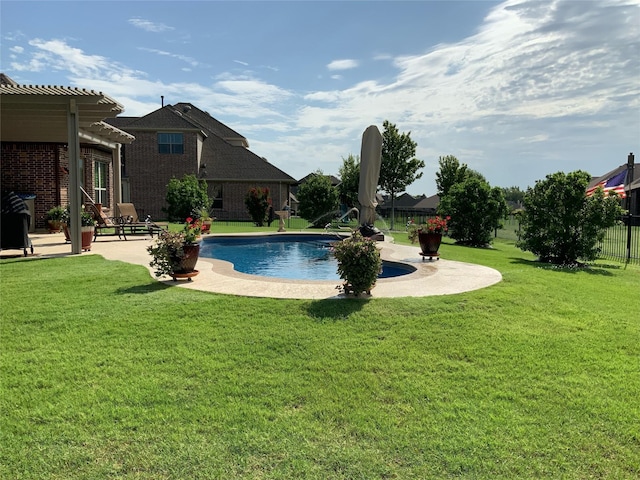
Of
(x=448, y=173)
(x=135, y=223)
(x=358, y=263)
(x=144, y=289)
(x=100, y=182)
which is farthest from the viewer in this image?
(x=448, y=173)

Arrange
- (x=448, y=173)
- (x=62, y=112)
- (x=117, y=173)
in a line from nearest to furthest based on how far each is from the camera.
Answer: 1. (x=62, y=112)
2. (x=117, y=173)
3. (x=448, y=173)

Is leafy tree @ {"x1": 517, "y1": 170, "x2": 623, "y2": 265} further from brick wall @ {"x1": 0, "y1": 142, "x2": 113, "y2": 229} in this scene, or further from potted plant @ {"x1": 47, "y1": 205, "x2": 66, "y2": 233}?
brick wall @ {"x1": 0, "y1": 142, "x2": 113, "y2": 229}

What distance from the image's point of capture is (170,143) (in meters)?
31.8

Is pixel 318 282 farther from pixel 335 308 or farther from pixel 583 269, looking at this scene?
pixel 583 269

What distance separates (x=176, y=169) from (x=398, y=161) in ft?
51.3

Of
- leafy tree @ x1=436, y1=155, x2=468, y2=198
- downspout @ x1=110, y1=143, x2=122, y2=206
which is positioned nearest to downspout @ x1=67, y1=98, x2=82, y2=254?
downspout @ x1=110, y1=143, x2=122, y2=206

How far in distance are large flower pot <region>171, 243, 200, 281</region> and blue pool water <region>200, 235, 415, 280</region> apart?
7.91 feet

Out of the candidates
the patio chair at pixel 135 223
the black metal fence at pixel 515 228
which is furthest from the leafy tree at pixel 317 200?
the patio chair at pixel 135 223

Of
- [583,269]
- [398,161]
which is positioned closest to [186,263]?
[583,269]

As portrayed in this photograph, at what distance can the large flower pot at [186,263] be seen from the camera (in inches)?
280

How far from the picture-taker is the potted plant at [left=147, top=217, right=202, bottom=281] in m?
6.98

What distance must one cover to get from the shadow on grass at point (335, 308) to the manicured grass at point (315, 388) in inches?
1.5

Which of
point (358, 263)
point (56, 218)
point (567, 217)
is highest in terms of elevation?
point (567, 217)

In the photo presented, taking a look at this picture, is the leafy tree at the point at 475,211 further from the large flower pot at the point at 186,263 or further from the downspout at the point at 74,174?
the downspout at the point at 74,174
